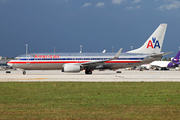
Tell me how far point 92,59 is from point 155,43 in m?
12.1

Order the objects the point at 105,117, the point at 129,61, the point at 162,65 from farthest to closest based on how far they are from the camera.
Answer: the point at 162,65
the point at 129,61
the point at 105,117

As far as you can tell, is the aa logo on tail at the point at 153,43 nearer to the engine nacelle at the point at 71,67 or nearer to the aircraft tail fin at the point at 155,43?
the aircraft tail fin at the point at 155,43

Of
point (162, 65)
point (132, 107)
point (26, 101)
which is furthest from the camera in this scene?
point (162, 65)

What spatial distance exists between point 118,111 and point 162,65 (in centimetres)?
8731

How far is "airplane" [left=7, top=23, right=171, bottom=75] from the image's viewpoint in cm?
4188

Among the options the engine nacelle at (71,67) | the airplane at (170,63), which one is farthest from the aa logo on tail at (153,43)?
the airplane at (170,63)

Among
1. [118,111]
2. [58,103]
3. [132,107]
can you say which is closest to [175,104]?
[132,107]

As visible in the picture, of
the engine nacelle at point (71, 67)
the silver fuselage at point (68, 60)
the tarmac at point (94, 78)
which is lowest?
the tarmac at point (94, 78)

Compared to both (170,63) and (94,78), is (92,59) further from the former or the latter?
(170,63)

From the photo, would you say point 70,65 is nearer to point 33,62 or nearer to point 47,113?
point 33,62

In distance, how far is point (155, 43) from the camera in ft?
144

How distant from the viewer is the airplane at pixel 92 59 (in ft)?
137

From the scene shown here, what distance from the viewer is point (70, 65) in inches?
1574

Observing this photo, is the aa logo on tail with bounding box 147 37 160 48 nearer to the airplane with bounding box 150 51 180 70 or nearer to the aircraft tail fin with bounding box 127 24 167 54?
the aircraft tail fin with bounding box 127 24 167 54
